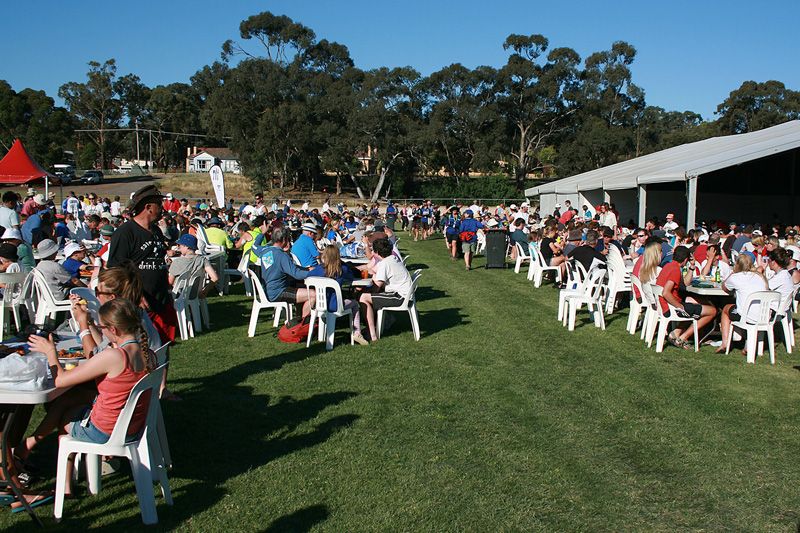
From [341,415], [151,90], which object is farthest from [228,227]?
[151,90]

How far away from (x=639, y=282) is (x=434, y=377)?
3416mm

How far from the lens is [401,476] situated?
4438 mm

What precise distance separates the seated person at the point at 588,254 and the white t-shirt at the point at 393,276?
3.68 m

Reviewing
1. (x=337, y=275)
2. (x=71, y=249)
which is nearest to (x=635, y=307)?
(x=337, y=275)

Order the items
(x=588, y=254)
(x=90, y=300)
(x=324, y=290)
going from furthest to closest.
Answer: (x=588, y=254) < (x=324, y=290) < (x=90, y=300)

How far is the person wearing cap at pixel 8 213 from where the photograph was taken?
447 inches

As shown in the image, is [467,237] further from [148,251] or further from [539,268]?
[148,251]

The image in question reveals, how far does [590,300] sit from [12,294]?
7338 mm

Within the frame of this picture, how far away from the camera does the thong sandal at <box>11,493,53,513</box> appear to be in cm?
380

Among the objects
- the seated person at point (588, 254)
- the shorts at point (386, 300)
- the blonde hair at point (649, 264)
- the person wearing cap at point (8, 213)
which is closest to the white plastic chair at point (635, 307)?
the blonde hair at point (649, 264)

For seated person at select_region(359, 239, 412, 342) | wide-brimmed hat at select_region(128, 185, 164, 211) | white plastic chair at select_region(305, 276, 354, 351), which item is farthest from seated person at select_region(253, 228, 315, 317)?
wide-brimmed hat at select_region(128, 185, 164, 211)

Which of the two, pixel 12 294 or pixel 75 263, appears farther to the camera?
pixel 75 263

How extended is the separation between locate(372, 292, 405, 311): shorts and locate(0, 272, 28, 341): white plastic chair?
167 inches

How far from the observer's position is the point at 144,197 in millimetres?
5180
